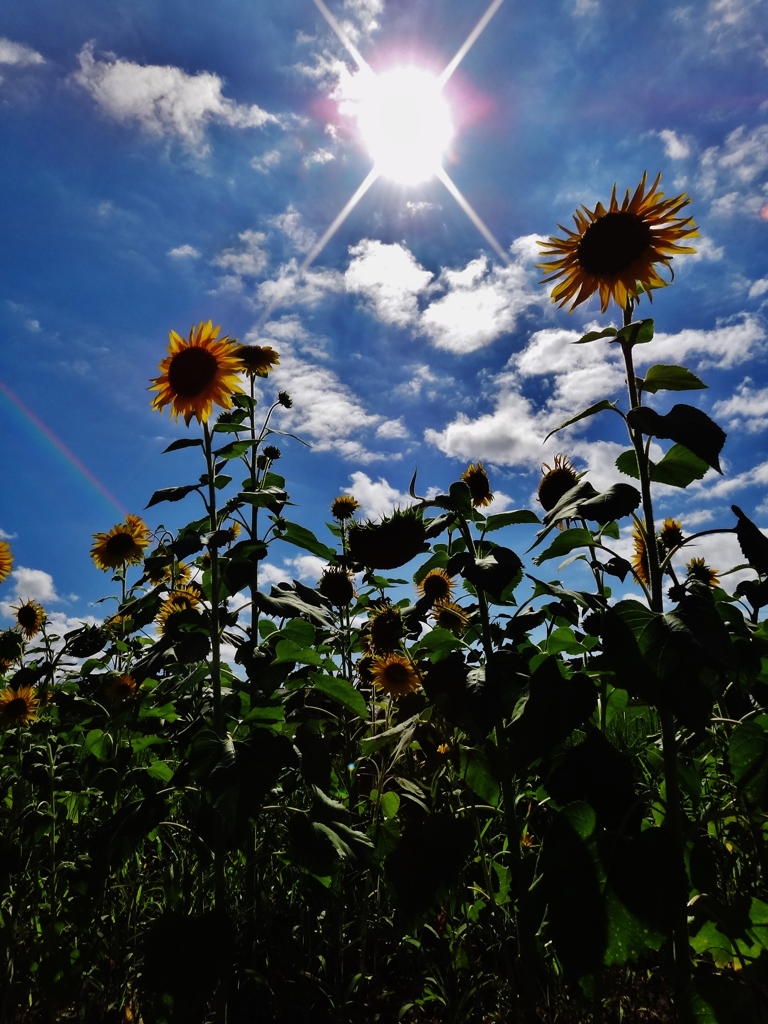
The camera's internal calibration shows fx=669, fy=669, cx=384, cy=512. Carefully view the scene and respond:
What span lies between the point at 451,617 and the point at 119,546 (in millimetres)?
3135

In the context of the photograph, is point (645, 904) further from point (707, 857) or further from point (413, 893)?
point (413, 893)

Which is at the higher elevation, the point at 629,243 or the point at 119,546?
the point at 119,546

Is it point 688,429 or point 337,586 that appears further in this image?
point 337,586

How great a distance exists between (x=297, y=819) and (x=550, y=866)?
2.84 ft

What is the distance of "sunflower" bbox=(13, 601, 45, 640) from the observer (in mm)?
6098

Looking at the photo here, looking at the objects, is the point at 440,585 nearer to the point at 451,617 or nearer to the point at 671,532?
the point at 451,617

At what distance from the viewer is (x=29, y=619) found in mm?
6137

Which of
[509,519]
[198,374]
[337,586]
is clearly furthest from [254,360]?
[509,519]

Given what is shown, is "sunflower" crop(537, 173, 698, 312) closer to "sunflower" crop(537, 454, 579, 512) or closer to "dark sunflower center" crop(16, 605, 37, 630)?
"sunflower" crop(537, 454, 579, 512)

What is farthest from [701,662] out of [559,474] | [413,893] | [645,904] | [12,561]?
[12,561]

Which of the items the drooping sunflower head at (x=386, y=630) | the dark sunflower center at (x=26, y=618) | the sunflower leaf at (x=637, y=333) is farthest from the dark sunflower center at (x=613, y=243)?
the dark sunflower center at (x=26, y=618)

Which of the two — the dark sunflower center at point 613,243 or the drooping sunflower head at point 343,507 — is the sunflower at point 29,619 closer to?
the drooping sunflower head at point 343,507

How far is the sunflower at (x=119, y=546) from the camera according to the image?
5.18 m

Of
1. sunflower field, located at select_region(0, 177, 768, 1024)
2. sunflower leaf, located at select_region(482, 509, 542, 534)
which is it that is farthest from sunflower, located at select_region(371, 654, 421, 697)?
sunflower leaf, located at select_region(482, 509, 542, 534)
